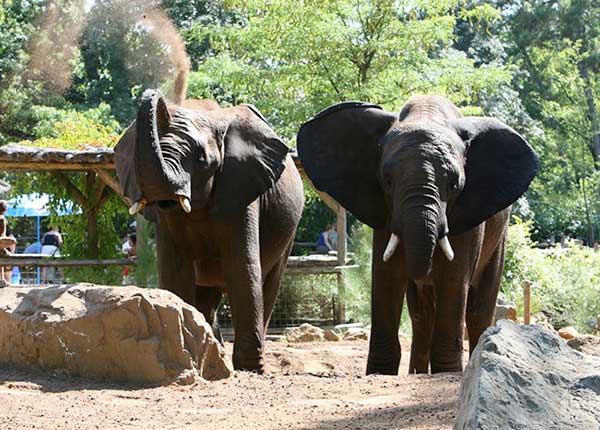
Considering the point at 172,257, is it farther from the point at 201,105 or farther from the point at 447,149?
the point at 447,149

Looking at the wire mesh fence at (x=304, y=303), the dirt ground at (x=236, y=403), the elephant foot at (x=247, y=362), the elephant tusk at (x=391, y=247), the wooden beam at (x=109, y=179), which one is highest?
the wooden beam at (x=109, y=179)

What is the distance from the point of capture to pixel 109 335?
726 centimetres

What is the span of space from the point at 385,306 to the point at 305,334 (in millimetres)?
6417

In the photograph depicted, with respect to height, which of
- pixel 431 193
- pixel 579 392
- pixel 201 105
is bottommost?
pixel 579 392

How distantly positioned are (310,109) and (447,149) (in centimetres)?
1227

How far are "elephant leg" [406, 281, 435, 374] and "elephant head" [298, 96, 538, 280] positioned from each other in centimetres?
116

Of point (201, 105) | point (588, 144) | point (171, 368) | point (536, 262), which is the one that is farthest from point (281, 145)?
point (588, 144)

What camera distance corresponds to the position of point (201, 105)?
34.3 feet

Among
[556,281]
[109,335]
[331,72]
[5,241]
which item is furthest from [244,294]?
[331,72]

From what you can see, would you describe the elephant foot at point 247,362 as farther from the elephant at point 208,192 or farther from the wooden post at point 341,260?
the wooden post at point 341,260

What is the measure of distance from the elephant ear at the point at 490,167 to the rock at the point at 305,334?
606 cm

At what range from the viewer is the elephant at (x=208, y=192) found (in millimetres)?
9023

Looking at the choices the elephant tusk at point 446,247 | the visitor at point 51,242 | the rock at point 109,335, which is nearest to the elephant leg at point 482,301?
the elephant tusk at point 446,247

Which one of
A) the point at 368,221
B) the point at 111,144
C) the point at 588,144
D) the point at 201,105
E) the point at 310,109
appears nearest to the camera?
the point at 368,221
